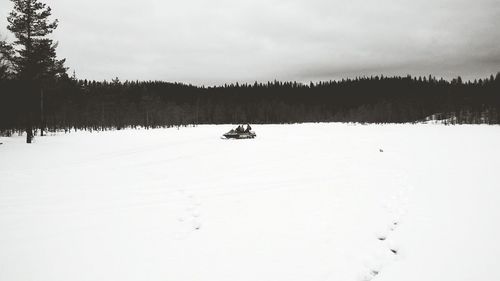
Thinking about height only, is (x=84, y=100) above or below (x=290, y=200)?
above

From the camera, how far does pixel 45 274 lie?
5.48m

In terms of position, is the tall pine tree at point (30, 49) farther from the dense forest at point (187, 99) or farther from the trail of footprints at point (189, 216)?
the trail of footprints at point (189, 216)

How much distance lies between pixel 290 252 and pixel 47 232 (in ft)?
16.9

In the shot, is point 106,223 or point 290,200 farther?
point 290,200

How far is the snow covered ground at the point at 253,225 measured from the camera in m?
5.70

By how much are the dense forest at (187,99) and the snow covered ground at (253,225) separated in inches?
718

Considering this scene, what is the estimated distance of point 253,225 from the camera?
7332mm

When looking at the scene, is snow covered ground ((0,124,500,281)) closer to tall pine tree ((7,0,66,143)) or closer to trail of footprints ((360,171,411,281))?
trail of footprints ((360,171,411,281))

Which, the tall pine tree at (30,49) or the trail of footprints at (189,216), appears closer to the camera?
the trail of footprints at (189,216)

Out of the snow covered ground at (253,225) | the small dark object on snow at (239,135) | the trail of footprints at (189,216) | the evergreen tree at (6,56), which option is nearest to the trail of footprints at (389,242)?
the snow covered ground at (253,225)

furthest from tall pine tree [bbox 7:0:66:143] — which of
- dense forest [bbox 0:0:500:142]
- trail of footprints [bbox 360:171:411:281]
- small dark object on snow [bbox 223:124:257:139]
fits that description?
trail of footprints [bbox 360:171:411:281]

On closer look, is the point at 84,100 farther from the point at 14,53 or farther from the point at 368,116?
the point at 368,116

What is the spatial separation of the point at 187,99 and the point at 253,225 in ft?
472

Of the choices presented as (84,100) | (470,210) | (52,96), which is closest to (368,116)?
(84,100)
